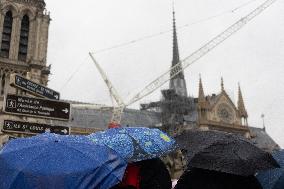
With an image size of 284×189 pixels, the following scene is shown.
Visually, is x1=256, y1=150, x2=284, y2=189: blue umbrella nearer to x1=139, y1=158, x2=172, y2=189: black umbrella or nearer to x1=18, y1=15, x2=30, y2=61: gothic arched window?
x1=139, y1=158, x2=172, y2=189: black umbrella

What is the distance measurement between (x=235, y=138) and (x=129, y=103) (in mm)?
59512

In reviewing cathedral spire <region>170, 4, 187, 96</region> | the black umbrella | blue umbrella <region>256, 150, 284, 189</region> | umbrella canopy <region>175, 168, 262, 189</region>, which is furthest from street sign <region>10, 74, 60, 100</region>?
cathedral spire <region>170, 4, 187, 96</region>

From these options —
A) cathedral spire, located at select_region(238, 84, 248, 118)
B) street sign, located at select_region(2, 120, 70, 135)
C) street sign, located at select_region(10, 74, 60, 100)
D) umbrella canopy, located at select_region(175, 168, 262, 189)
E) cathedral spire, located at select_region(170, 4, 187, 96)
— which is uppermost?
cathedral spire, located at select_region(170, 4, 187, 96)

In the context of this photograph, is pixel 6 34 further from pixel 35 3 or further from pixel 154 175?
pixel 154 175

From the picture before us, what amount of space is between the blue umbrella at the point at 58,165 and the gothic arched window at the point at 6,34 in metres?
43.7

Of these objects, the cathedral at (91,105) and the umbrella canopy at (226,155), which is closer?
the umbrella canopy at (226,155)

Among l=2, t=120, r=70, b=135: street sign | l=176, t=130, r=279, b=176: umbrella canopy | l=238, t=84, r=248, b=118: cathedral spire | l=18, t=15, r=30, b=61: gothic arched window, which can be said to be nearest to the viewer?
l=176, t=130, r=279, b=176: umbrella canopy

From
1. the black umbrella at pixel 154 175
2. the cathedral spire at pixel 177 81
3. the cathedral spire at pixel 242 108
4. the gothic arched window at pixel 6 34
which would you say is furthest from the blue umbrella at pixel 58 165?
the cathedral spire at pixel 177 81

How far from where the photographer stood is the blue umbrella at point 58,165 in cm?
508

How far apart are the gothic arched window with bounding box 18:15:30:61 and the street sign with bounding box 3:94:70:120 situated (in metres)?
33.3

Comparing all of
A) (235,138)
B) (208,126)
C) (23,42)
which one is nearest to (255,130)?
(208,126)

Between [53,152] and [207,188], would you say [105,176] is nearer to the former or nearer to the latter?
[53,152]

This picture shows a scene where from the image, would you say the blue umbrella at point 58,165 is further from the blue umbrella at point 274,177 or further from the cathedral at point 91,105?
the cathedral at point 91,105

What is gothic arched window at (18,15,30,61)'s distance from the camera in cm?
4705
